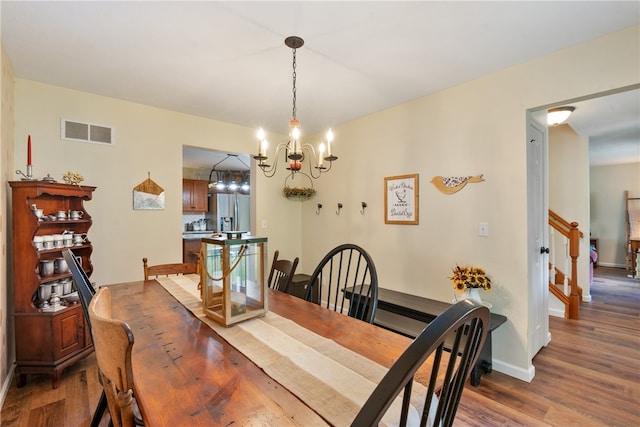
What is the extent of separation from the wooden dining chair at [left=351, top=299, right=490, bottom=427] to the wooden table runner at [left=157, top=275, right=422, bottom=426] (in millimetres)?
118

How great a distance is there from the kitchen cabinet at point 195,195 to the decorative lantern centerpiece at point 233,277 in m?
4.81

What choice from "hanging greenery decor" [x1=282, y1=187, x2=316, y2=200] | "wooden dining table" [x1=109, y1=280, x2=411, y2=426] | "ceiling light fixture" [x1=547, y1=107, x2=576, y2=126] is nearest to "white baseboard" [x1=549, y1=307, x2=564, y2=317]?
"ceiling light fixture" [x1=547, y1=107, x2=576, y2=126]

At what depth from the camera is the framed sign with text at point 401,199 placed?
9.71 ft

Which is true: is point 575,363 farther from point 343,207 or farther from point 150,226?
point 150,226

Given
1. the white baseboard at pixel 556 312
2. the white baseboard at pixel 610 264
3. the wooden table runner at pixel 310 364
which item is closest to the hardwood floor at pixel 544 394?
the white baseboard at pixel 556 312

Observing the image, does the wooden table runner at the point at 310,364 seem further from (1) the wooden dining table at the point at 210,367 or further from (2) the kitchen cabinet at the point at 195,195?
(2) the kitchen cabinet at the point at 195,195

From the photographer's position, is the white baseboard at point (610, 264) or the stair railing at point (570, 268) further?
the white baseboard at point (610, 264)

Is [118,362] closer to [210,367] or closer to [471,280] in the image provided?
[210,367]

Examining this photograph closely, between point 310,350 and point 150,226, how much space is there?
2.70 meters

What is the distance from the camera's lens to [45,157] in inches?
101

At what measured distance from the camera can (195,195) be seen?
5.87 m

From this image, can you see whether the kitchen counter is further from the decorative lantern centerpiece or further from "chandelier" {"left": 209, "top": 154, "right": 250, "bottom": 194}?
the decorative lantern centerpiece

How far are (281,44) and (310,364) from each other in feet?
6.34

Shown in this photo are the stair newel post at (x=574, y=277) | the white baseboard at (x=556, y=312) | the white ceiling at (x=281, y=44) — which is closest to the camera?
the white ceiling at (x=281, y=44)
